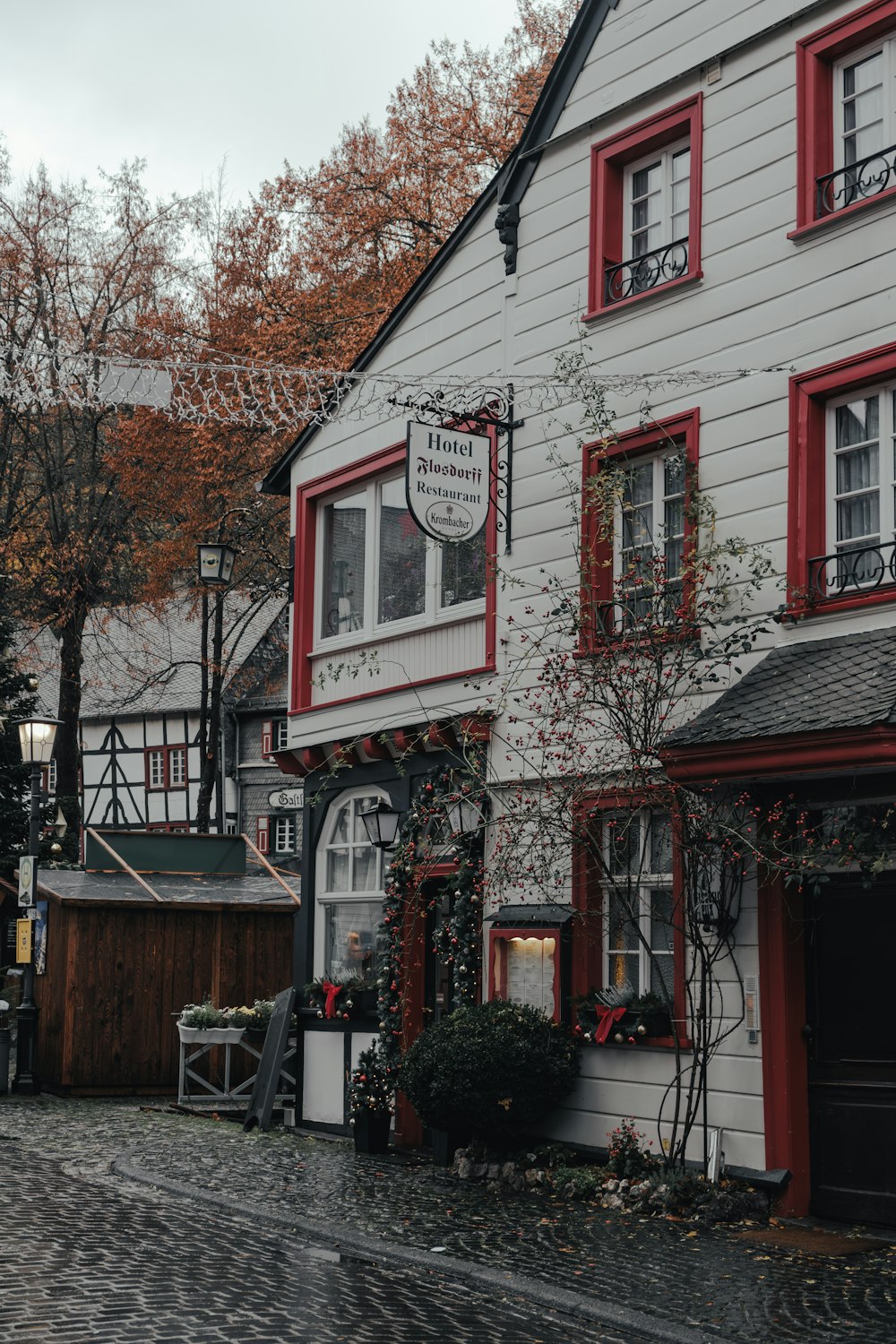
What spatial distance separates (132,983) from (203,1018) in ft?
6.88

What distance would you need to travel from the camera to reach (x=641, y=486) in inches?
505

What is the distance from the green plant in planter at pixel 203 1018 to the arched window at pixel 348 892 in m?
2.40

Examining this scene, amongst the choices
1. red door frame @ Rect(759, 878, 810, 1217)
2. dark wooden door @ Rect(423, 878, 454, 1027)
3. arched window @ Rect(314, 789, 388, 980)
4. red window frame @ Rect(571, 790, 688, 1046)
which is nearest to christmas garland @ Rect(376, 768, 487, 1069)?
dark wooden door @ Rect(423, 878, 454, 1027)

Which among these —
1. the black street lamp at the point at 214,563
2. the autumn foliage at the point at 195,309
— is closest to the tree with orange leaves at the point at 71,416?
the autumn foliage at the point at 195,309

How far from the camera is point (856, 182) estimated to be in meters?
11.3

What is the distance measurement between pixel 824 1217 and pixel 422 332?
882 cm

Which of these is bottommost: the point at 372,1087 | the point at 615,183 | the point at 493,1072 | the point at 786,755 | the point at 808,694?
the point at 372,1087

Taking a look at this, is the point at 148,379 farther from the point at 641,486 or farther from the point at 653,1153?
the point at 653,1153

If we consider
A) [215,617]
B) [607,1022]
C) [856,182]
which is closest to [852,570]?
[856,182]

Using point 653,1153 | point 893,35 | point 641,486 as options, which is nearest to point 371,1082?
point 653,1153

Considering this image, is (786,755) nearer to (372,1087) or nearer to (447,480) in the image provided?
(447,480)

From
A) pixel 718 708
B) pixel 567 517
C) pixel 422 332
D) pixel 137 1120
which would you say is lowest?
pixel 137 1120

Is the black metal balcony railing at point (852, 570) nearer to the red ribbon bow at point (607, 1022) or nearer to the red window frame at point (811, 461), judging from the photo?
the red window frame at point (811, 461)

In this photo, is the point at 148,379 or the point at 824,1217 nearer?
the point at 824,1217
